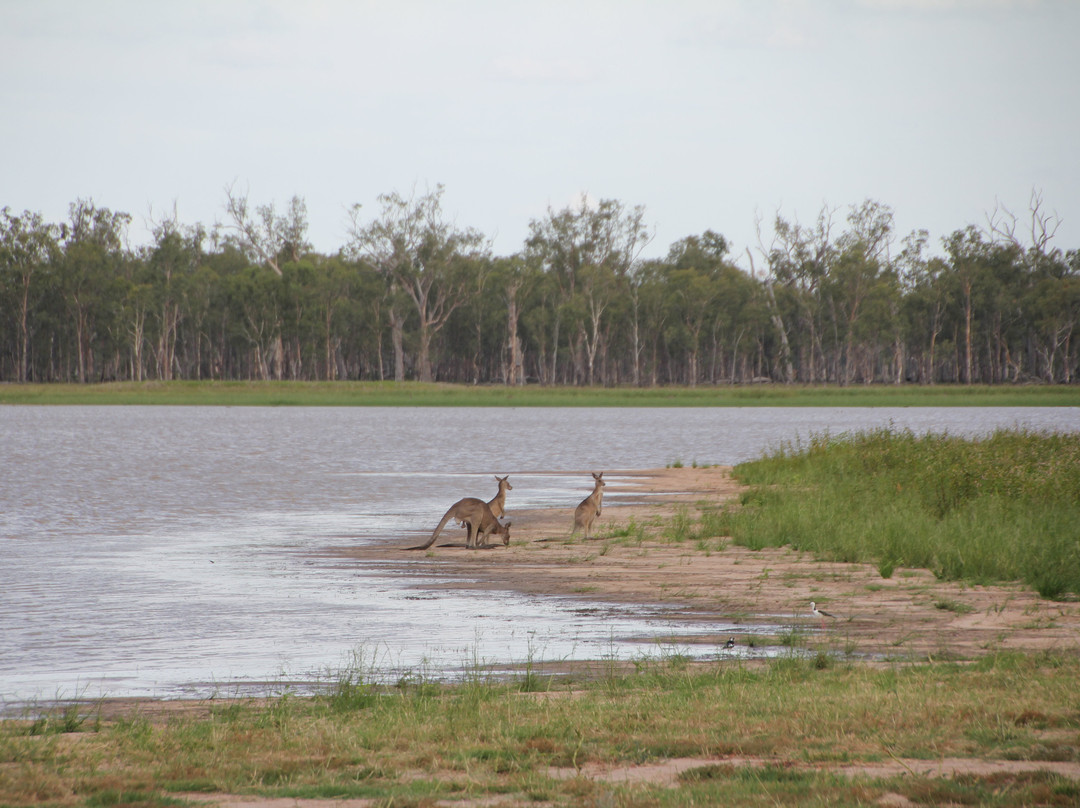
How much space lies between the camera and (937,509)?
740 inches

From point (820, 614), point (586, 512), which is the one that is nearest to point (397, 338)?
point (586, 512)

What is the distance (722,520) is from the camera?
60.4ft

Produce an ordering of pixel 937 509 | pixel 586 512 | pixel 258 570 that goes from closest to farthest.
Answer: pixel 258 570 < pixel 586 512 < pixel 937 509

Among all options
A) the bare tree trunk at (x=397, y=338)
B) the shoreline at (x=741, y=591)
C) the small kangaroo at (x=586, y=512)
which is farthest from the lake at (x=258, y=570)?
the bare tree trunk at (x=397, y=338)

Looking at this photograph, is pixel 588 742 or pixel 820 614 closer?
pixel 588 742

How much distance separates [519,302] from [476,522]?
95.8 meters

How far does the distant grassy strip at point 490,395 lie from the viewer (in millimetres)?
89688

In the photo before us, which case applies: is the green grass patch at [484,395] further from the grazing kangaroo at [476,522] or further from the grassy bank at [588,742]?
the grassy bank at [588,742]

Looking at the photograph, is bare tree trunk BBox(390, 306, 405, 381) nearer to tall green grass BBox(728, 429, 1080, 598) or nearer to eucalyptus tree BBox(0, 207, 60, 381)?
eucalyptus tree BBox(0, 207, 60, 381)

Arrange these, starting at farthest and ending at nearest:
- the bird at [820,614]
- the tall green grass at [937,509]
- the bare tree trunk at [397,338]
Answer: the bare tree trunk at [397,338], the tall green grass at [937,509], the bird at [820,614]

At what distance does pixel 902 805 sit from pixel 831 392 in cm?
9230

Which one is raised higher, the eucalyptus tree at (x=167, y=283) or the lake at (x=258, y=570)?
the eucalyptus tree at (x=167, y=283)

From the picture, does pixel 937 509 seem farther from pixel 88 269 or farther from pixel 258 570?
pixel 88 269

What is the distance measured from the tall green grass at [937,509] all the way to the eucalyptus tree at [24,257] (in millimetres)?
94583
